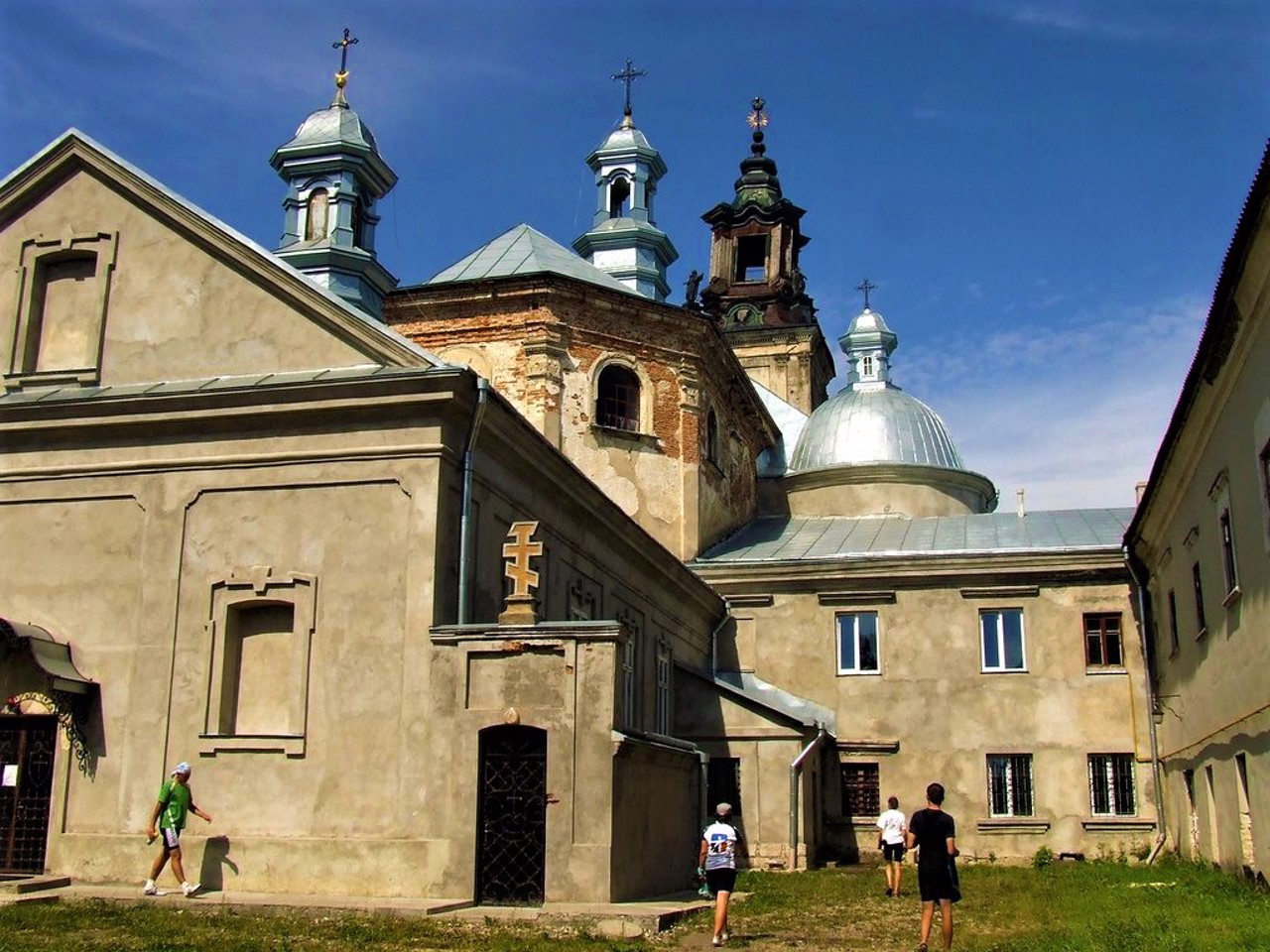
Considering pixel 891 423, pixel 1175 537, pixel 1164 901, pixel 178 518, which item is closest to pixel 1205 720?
pixel 1175 537

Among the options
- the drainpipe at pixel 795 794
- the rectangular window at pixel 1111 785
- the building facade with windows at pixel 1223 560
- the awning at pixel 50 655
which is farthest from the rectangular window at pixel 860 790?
the awning at pixel 50 655

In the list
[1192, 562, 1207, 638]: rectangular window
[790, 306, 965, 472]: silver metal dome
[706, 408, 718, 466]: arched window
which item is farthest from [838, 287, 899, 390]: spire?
[1192, 562, 1207, 638]: rectangular window

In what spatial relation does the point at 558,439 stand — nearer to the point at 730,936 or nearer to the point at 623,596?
the point at 623,596

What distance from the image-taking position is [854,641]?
27.8 meters

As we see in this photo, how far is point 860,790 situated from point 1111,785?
464cm

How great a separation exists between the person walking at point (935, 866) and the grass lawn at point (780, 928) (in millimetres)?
468

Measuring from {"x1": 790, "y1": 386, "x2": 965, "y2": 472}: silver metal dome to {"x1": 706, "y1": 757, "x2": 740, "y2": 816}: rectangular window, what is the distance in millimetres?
12144

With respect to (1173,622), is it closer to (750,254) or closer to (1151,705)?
(1151,705)

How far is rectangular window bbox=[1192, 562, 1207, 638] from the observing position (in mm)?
19281

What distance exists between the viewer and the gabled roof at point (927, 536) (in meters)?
28.1

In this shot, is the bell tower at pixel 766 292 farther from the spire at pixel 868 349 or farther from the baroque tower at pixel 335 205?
the baroque tower at pixel 335 205

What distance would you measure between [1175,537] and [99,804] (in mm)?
15496

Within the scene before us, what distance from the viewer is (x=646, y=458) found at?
2767 centimetres

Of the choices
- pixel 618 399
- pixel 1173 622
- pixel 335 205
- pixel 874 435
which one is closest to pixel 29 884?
pixel 618 399
